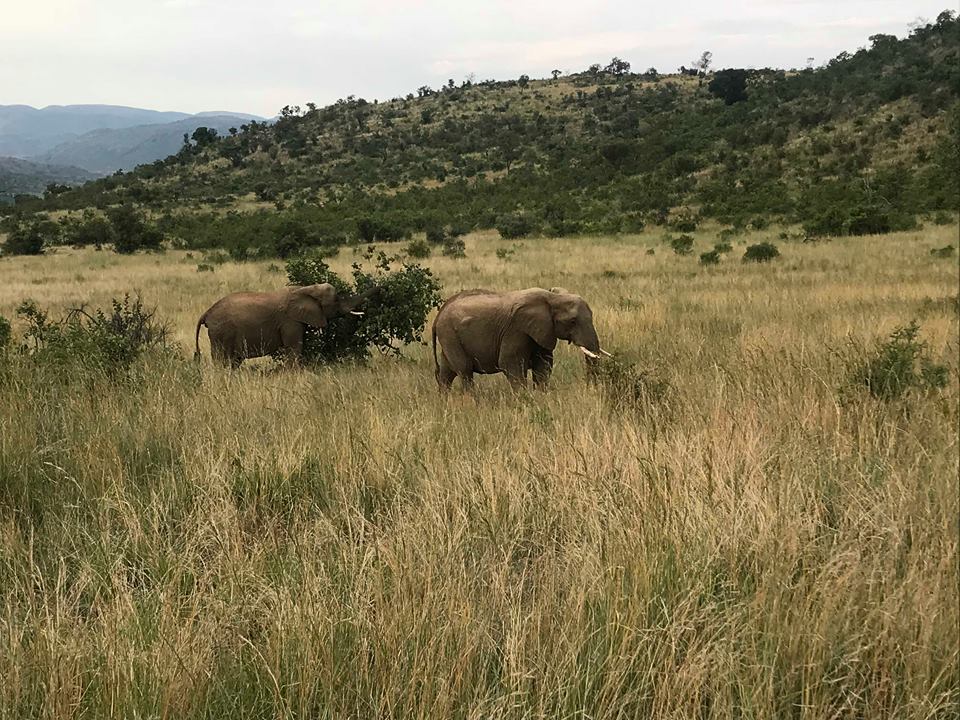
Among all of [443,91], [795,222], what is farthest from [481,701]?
[443,91]

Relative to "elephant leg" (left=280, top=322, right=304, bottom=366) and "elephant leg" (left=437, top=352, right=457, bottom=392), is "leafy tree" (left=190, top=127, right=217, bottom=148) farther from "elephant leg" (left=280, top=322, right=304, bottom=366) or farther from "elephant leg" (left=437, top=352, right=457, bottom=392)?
"elephant leg" (left=437, top=352, right=457, bottom=392)

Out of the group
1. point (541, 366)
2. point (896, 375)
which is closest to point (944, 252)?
point (896, 375)

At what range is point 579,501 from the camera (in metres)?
2.91

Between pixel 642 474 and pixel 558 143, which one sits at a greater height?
pixel 558 143

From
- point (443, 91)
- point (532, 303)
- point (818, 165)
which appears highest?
point (443, 91)

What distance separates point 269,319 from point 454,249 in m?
17.0

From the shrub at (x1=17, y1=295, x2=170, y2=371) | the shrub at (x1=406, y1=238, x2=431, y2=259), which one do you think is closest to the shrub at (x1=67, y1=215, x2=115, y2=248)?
the shrub at (x1=406, y1=238, x2=431, y2=259)

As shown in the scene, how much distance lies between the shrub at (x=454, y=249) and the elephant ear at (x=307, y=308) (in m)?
14.8

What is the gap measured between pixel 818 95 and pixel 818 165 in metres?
17.7

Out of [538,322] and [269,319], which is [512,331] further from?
[269,319]

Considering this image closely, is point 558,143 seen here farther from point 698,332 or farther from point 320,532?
point 320,532

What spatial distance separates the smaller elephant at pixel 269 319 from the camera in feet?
27.0

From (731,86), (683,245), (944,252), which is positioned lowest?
(944,252)

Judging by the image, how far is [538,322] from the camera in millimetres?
5898
